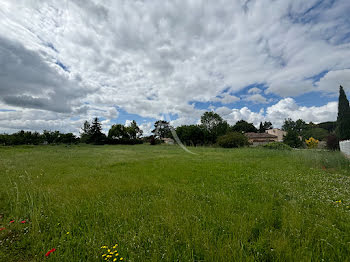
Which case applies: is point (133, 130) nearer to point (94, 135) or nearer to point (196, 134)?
point (94, 135)

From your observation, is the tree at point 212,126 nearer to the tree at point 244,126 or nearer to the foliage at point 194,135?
the foliage at point 194,135

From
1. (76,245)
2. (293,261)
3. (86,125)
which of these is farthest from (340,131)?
(86,125)

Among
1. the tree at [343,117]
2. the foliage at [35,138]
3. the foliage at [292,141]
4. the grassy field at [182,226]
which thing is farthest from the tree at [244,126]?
the grassy field at [182,226]

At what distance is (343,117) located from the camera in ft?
90.0

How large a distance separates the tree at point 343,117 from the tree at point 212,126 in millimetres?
20253

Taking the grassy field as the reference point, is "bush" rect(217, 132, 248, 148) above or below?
above

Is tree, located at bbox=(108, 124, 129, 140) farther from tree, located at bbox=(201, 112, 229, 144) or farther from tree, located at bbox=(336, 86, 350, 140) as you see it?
tree, located at bbox=(336, 86, 350, 140)

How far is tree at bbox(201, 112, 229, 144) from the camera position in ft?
118

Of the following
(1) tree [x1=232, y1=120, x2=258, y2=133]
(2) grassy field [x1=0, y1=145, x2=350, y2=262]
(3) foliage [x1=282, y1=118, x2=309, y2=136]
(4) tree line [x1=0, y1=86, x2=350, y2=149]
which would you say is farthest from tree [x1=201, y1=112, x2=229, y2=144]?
(3) foliage [x1=282, y1=118, x2=309, y2=136]

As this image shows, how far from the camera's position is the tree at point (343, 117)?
26834 millimetres

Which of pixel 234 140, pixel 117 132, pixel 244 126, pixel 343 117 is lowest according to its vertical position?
pixel 234 140

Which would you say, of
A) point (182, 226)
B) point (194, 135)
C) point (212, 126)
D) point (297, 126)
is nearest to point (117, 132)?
point (194, 135)

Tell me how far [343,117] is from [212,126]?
24.6 m

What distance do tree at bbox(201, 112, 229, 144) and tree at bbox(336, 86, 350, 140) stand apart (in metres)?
20.3
